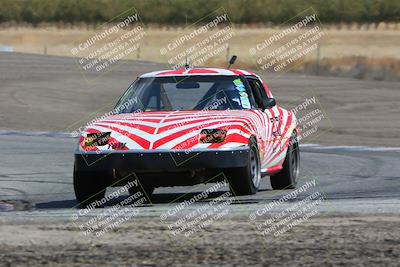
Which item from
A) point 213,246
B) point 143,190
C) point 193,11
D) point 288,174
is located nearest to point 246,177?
point 143,190

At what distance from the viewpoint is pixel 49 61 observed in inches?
1779

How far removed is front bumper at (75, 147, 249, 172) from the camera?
1177 centimetres

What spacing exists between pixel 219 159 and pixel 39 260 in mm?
4377

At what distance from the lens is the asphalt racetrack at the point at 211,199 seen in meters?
7.76

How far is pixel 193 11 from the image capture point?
59656 mm

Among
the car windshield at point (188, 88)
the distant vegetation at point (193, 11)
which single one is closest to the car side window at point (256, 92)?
the car windshield at point (188, 88)

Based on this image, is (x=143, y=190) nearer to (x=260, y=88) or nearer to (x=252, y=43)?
(x=260, y=88)

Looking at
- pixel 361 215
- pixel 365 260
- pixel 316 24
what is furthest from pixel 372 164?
pixel 316 24

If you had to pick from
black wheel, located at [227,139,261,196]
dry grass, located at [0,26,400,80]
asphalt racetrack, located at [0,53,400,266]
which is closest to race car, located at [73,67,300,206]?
black wheel, located at [227,139,261,196]

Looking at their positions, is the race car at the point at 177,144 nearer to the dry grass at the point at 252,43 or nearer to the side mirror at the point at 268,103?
the side mirror at the point at 268,103

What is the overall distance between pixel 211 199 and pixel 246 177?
0.92 m

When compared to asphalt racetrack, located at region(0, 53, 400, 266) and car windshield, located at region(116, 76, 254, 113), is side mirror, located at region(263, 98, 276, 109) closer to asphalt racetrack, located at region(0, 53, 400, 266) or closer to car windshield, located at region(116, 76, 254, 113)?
car windshield, located at region(116, 76, 254, 113)

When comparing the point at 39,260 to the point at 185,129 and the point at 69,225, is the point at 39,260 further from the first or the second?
the point at 185,129

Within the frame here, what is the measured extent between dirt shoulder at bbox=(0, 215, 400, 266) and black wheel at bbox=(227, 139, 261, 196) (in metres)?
2.52
